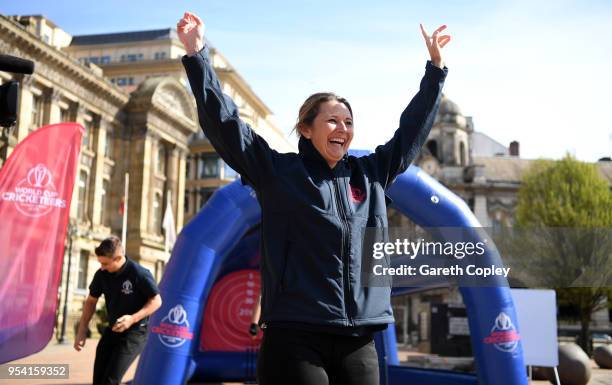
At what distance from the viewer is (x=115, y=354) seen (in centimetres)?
548

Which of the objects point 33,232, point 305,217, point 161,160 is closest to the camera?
point 305,217

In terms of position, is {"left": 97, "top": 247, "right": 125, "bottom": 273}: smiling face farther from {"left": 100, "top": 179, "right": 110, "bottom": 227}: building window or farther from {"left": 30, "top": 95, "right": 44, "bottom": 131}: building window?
{"left": 100, "top": 179, "right": 110, "bottom": 227}: building window

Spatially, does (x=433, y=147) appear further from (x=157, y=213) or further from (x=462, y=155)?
(x=157, y=213)

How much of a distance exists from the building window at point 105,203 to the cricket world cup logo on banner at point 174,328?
30.5 meters

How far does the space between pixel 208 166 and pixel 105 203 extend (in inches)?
609

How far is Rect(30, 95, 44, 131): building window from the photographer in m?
31.4

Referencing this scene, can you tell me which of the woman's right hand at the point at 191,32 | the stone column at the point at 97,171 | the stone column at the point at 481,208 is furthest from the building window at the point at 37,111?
the stone column at the point at 481,208

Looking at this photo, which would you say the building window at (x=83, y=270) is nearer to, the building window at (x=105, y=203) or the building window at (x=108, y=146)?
the building window at (x=105, y=203)

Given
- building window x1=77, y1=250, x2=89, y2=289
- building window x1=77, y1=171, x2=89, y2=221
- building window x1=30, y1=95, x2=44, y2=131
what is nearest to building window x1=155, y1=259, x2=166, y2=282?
building window x1=77, y1=250, x2=89, y2=289

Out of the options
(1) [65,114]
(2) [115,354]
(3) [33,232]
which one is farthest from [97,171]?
(2) [115,354]

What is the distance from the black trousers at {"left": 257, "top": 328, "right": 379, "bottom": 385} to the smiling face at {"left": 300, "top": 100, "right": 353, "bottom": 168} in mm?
663

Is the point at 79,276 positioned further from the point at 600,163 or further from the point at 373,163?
A: the point at 600,163

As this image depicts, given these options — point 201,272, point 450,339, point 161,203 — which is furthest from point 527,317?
point 161,203

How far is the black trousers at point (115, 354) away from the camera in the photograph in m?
5.36
